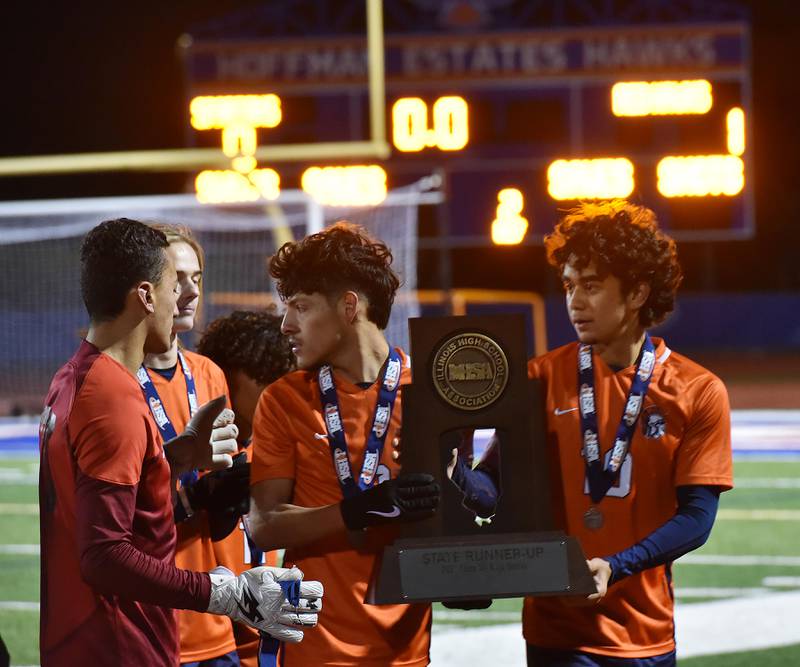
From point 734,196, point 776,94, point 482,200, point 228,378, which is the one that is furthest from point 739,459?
point 776,94

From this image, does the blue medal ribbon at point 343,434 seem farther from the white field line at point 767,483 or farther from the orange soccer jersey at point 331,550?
the white field line at point 767,483

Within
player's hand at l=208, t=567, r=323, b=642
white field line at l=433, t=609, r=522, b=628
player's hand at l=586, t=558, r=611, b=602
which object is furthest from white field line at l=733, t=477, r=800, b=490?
player's hand at l=208, t=567, r=323, b=642

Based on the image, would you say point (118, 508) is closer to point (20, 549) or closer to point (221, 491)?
point (221, 491)

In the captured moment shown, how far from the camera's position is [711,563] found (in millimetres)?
7633

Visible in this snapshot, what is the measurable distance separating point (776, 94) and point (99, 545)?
4238 cm

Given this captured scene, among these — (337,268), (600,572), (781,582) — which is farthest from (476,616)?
(337,268)

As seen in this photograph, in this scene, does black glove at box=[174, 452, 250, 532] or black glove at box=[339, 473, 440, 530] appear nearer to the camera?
black glove at box=[339, 473, 440, 530]

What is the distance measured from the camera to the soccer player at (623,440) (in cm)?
296

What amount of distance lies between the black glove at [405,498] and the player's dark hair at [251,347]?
112cm

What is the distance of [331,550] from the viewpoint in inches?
111

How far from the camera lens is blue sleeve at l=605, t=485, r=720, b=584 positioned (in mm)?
2781

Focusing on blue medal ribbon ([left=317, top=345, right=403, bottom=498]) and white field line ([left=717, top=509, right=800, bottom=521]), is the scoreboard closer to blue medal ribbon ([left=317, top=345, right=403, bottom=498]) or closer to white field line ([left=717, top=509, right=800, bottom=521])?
white field line ([left=717, top=509, right=800, bottom=521])

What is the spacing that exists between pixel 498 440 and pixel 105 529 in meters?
0.82

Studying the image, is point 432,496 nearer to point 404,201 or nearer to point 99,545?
point 99,545
